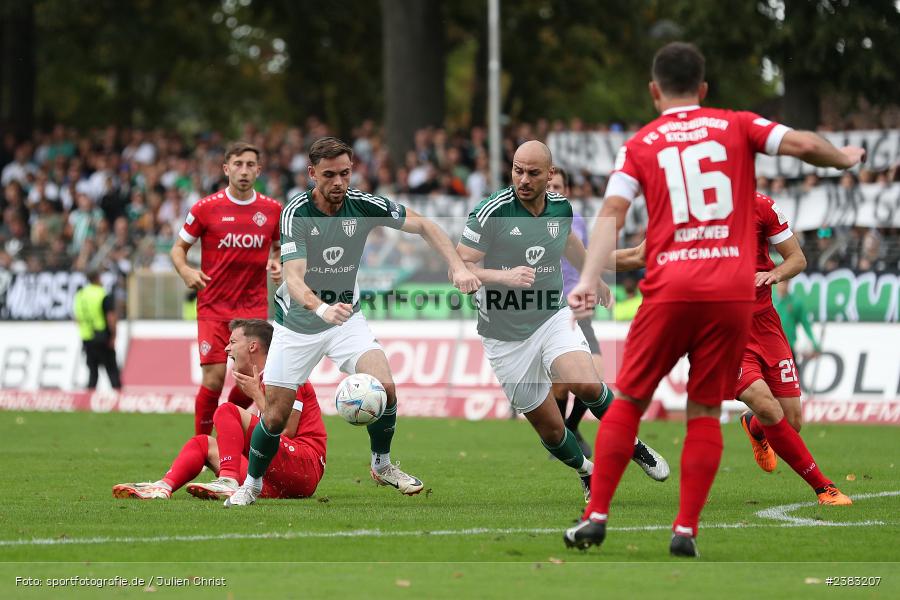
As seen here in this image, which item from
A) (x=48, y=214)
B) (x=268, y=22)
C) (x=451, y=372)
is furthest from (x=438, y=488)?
(x=268, y=22)

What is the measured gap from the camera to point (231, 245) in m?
12.9

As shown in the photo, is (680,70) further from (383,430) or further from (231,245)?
(231,245)

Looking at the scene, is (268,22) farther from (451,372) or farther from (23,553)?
(23,553)

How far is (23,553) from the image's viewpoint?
300 inches

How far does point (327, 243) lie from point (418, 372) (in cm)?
1063

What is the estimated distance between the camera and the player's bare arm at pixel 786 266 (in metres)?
9.98

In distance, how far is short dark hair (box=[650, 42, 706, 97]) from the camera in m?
7.29

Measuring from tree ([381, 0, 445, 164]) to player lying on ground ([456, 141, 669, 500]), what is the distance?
2074cm

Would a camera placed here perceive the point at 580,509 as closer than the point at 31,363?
Yes

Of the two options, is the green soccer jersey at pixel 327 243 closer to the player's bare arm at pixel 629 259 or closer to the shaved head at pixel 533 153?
the shaved head at pixel 533 153

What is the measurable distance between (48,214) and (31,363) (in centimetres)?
696

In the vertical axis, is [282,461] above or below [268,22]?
below

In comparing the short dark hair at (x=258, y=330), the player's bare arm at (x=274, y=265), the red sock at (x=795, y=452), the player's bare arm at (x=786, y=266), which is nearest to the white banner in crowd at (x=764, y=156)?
the player's bare arm at (x=274, y=265)

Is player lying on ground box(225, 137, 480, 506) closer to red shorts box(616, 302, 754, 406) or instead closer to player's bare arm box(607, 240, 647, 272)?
player's bare arm box(607, 240, 647, 272)
